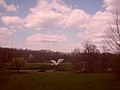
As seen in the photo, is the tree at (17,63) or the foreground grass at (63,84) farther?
the tree at (17,63)

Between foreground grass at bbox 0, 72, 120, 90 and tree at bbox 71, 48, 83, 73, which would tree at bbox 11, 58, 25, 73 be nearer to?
tree at bbox 71, 48, 83, 73

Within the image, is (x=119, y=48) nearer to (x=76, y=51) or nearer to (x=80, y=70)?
(x=80, y=70)

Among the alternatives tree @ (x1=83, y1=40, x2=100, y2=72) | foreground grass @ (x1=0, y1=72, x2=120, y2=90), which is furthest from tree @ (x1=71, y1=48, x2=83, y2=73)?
foreground grass @ (x1=0, y1=72, x2=120, y2=90)

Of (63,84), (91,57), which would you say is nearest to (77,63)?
(91,57)

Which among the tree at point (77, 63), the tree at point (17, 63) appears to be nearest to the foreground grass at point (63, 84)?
the tree at point (77, 63)

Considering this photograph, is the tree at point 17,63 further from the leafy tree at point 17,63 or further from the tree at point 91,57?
the tree at point 91,57

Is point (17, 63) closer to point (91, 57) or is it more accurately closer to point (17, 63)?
point (17, 63)

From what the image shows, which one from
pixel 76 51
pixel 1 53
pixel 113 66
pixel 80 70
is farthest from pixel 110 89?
pixel 1 53

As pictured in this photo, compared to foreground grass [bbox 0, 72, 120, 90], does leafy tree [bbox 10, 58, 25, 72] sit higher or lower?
higher

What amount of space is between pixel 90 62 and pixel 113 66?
49177 mm

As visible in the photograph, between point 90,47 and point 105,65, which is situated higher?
point 90,47

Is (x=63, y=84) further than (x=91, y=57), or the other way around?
(x=91, y=57)

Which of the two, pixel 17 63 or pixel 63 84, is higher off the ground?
pixel 17 63

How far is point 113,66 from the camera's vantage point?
43.2 metres
